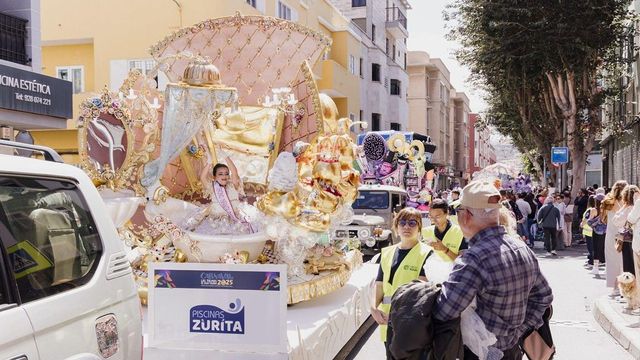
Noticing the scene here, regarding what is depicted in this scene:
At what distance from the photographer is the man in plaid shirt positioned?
129 inches

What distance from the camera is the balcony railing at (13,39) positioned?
1599 centimetres

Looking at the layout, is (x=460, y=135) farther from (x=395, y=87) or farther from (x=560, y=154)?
(x=560, y=154)

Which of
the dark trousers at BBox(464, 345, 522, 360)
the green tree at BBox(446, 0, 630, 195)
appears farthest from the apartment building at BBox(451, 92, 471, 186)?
the dark trousers at BBox(464, 345, 522, 360)

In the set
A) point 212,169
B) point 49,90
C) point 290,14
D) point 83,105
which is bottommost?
point 212,169

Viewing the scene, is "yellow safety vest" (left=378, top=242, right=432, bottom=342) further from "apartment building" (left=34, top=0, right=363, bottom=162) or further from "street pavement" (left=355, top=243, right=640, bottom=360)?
"apartment building" (left=34, top=0, right=363, bottom=162)

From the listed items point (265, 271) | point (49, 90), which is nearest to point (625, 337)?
point (265, 271)

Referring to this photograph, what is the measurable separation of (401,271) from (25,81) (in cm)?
1310

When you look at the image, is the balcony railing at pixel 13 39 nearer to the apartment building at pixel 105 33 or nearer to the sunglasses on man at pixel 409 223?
the apartment building at pixel 105 33

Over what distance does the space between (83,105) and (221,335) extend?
375cm

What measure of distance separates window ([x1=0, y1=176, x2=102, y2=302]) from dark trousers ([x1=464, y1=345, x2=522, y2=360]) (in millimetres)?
1988

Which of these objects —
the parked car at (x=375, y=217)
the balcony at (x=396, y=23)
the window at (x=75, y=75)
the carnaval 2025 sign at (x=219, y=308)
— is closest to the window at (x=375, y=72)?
the balcony at (x=396, y=23)

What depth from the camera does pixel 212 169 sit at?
769cm

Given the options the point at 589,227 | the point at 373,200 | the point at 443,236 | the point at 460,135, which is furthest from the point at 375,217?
the point at 460,135

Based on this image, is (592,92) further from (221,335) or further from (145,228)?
(221,335)
